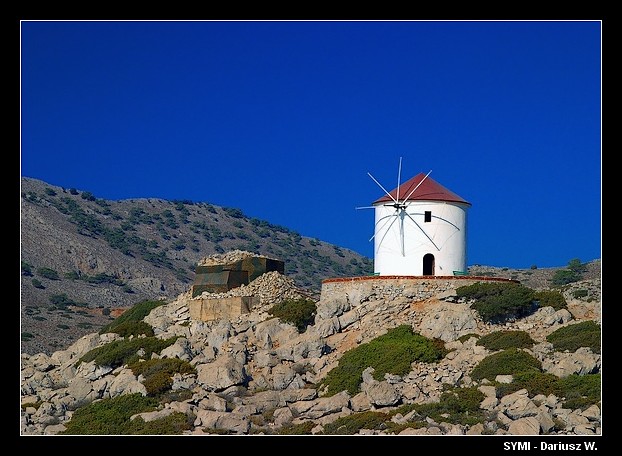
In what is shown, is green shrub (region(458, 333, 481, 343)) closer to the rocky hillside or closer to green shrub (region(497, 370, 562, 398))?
green shrub (region(497, 370, 562, 398))

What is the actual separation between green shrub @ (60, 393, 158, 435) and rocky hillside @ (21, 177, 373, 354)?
24.8m

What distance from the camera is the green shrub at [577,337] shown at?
31422 mm

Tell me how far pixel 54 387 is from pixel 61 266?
167ft

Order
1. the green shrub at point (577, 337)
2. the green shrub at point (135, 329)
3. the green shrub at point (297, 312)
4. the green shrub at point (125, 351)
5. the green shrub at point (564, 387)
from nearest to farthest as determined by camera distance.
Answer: the green shrub at point (564, 387) → the green shrub at point (577, 337) → the green shrub at point (125, 351) → the green shrub at point (297, 312) → the green shrub at point (135, 329)

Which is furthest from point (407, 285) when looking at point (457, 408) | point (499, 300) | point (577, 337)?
point (457, 408)

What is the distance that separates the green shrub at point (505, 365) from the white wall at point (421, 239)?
6411 millimetres

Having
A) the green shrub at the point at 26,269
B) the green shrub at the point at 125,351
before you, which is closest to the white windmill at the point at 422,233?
the green shrub at the point at 125,351

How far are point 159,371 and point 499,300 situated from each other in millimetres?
10707

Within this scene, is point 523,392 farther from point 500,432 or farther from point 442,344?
point 442,344

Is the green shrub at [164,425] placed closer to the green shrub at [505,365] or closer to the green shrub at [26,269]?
the green shrub at [505,365]

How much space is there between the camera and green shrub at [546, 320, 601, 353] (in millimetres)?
31422

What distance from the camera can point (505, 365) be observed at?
3072 centimetres

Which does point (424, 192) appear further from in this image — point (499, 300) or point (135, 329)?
point (135, 329)

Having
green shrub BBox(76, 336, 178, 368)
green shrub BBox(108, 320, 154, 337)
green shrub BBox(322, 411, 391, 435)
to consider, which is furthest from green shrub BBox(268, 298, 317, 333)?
green shrub BBox(322, 411, 391, 435)
